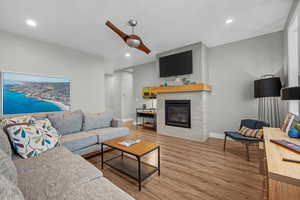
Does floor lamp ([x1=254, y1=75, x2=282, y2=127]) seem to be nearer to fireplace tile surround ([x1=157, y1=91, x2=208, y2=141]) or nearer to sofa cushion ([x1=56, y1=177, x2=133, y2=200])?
fireplace tile surround ([x1=157, y1=91, x2=208, y2=141])

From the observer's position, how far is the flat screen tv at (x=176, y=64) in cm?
366

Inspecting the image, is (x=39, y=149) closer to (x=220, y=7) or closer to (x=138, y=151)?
(x=138, y=151)

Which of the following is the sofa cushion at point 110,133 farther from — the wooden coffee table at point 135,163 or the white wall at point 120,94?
the white wall at point 120,94

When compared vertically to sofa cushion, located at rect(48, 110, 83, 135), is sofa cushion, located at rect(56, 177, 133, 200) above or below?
below

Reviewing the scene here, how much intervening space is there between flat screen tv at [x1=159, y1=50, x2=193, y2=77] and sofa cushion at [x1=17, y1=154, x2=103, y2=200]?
331cm

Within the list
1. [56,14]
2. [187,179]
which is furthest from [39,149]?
[56,14]

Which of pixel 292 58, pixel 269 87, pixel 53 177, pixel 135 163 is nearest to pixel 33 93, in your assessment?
pixel 53 177

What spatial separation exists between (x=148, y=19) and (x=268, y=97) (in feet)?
10.6

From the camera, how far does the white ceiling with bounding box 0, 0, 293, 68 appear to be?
2.01 metres

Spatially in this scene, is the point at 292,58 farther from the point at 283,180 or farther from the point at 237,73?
the point at 283,180

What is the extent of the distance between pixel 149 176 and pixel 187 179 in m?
0.55

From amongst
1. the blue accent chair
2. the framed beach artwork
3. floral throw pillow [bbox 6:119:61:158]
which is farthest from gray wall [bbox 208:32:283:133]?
the framed beach artwork

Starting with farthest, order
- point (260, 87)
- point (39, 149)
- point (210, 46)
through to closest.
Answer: point (210, 46)
point (260, 87)
point (39, 149)

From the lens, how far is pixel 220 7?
6.94 feet
